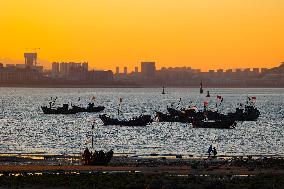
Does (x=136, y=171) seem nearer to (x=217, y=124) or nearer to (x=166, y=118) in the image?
(x=217, y=124)

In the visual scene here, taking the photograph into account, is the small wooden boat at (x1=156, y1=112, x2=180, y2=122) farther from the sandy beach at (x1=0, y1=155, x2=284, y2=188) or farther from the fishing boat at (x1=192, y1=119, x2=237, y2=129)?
the sandy beach at (x1=0, y1=155, x2=284, y2=188)

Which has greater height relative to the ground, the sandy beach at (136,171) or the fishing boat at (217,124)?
the sandy beach at (136,171)

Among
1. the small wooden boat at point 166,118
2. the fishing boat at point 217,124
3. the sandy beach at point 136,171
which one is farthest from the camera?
the small wooden boat at point 166,118

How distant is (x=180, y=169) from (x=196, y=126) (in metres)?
68.1

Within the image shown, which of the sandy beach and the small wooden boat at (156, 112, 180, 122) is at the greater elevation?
the sandy beach

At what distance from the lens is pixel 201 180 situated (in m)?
41.4

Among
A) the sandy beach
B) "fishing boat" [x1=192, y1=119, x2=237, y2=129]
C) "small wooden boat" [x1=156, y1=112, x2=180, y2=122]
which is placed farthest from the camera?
"small wooden boat" [x1=156, y1=112, x2=180, y2=122]

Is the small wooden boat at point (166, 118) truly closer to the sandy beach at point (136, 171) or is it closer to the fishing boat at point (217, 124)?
the fishing boat at point (217, 124)

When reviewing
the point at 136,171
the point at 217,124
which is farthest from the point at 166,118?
the point at 136,171

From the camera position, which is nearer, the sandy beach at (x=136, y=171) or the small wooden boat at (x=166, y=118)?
the sandy beach at (x=136, y=171)

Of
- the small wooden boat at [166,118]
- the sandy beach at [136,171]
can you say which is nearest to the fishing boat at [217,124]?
the small wooden boat at [166,118]

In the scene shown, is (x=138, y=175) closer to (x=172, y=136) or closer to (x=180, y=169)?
(x=180, y=169)

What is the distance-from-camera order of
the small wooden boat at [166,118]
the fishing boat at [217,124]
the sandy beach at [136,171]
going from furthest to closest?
the small wooden boat at [166,118] → the fishing boat at [217,124] → the sandy beach at [136,171]

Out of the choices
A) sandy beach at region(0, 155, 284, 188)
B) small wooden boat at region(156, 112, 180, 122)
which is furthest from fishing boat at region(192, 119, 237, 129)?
Result: sandy beach at region(0, 155, 284, 188)
